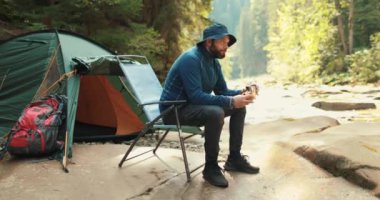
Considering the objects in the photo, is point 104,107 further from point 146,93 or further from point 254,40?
point 254,40

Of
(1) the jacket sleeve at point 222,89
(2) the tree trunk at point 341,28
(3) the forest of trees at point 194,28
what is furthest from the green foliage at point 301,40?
(1) the jacket sleeve at point 222,89

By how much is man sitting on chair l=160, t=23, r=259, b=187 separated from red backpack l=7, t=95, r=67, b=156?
4.69 feet

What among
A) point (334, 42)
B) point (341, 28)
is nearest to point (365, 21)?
point (341, 28)

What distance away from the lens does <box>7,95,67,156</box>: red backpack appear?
4641 millimetres

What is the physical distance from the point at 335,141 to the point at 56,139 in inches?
126

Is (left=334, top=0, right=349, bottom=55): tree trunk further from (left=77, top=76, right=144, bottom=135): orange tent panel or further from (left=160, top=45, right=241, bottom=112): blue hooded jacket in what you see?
(left=160, top=45, right=241, bottom=112): blue hooded jacket

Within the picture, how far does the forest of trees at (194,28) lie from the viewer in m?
8.39

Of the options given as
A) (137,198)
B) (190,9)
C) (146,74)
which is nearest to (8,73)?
(146,74)

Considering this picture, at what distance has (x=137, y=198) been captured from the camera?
3621 mm

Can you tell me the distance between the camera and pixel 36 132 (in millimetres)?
4676

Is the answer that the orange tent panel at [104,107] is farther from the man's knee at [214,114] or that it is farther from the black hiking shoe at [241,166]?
the man's knee at [214,114]

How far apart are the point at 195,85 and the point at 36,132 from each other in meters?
2.00

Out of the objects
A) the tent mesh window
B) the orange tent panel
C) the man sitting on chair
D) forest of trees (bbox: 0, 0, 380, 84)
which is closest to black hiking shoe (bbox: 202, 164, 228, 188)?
the man sitting on chair

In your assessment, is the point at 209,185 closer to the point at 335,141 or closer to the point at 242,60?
the point at 335,141
